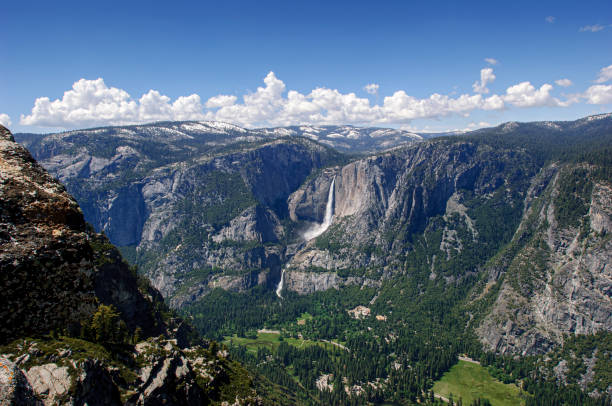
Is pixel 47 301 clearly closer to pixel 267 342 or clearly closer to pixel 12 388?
pixel 12 388

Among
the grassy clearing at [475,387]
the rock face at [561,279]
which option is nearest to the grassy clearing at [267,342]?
the grassy clearing at [475,387]

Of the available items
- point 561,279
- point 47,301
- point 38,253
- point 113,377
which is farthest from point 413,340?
point 38,253

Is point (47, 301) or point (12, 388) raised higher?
point (47, 301)

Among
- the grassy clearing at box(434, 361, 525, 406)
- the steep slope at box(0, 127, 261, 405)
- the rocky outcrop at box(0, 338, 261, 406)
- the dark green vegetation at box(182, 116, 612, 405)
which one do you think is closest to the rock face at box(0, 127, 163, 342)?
the steep slope at box(0, 127, 261, 405)

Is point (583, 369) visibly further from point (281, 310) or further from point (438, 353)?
point (281, 310)

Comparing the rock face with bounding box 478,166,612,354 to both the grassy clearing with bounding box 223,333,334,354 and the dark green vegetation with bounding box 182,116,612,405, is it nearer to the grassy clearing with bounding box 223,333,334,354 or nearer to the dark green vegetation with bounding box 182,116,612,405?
the dark green vegetation with bounding box 182,116,612,405
